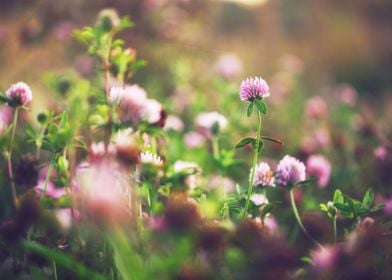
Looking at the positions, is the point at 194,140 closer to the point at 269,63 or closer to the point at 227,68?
the point at 227,68

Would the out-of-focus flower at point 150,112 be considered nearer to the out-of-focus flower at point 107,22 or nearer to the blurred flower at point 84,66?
the out-of-focus flower at point 107,22

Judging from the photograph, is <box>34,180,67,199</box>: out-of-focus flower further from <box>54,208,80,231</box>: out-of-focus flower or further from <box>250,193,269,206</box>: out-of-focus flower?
<box>250,193,269,206</box>: out-of-focus flower

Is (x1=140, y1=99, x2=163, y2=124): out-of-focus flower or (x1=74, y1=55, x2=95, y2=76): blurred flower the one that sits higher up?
(x1=74, y1=55, x2=95, y2=76): blurred flower

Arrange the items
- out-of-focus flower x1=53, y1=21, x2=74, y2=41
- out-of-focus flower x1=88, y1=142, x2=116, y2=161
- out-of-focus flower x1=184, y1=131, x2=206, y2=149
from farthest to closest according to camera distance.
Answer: out-of-focus flower x1=53, y1=21, x2=74, y2=41 → out-of-focus flower x1=184, y1=131, x2=206, y2=149 → out-of-focus flower x1=88, y1=142, x2=116, y2=161

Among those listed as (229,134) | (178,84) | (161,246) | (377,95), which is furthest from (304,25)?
(161,246)

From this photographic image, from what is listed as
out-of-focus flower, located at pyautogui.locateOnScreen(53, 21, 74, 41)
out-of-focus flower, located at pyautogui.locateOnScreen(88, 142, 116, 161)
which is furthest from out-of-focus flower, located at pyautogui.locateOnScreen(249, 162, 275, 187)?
out-of-focus flower, located at pyautogui.locateOnScreen(53, 21, 74, 41)

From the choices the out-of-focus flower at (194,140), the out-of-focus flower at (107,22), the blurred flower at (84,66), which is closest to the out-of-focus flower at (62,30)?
the blurred flower at (84,66)
